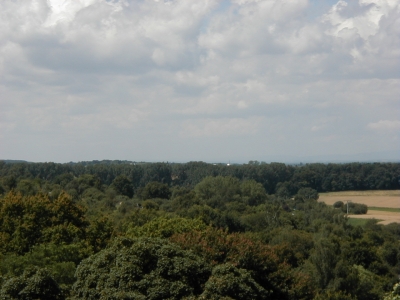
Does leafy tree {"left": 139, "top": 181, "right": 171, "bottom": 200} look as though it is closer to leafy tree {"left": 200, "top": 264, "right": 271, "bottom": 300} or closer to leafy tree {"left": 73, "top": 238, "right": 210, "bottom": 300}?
leafy tree {"left": 73, "top": 238, "right": 210, "bottom": 300}

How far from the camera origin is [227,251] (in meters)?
21.9

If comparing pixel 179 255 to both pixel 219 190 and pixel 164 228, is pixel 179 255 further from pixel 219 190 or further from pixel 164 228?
pixel 219 190

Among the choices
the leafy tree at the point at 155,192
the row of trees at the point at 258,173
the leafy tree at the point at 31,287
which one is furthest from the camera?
the row of trees at the point at 258,173

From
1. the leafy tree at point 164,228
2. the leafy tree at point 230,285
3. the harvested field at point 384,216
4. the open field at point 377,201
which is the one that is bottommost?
the harvested field at point 384,216

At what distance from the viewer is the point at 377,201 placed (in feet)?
270

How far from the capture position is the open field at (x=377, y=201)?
69.2m

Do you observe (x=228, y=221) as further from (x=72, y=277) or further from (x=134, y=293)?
(x=134, y=293)

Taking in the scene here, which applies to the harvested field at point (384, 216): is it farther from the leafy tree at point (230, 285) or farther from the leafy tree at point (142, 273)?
the leafy tree at point (142, 273)

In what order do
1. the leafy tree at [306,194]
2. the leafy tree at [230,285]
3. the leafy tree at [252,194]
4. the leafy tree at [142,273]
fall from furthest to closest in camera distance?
the leafy tree at [306,194], the leafy tree at [252,194], the leafy tree at [230,285], the leafy tree at [142,273]

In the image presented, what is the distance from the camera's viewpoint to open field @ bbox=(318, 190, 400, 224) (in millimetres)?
69250

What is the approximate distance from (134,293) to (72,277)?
616 cm

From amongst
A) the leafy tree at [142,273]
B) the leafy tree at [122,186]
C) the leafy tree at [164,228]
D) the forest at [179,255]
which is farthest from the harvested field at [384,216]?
the leafy tree at [142,273]

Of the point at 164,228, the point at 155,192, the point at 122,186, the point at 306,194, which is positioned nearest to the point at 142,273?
the point at 164,228

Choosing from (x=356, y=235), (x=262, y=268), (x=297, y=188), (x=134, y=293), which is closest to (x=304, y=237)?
(x=356, y=235)
